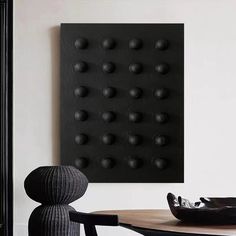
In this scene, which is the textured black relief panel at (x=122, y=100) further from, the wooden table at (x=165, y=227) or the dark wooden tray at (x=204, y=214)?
the dark wooden tray at (x=204, y=214)

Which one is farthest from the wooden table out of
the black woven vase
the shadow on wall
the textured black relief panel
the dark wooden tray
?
the shadow on wall

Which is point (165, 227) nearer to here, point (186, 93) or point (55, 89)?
point (186, 93)

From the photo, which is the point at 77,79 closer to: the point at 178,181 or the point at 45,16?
the point at 45,16

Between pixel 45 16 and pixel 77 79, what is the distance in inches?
23.7

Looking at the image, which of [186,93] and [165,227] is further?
[186,93]

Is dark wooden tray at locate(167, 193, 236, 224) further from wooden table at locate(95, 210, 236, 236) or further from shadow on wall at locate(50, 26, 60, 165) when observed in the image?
shadow on wall at locate(50, 26, 60, 165)

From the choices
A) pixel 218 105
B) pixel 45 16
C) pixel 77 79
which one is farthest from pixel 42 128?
pixel 218 105

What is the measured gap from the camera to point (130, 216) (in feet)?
10.6

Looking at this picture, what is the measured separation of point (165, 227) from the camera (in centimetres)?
278

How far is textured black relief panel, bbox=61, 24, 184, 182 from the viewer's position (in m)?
4.81
